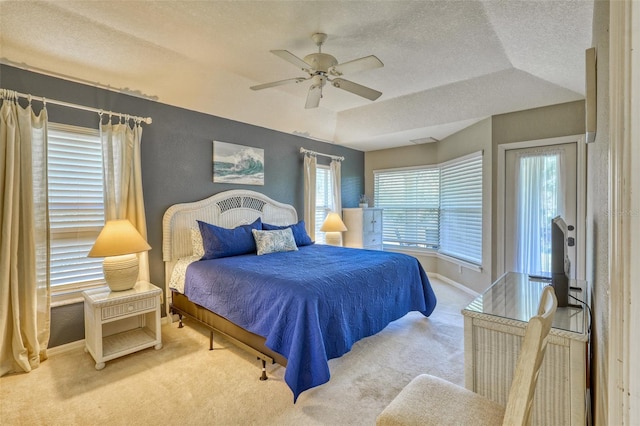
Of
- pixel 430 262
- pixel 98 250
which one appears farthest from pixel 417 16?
pixel 430 262

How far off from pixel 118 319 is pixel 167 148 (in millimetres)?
Result: 1949

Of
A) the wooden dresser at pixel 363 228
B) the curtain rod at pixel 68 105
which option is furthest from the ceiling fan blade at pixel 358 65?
the wooden dresser at pixel 363 228

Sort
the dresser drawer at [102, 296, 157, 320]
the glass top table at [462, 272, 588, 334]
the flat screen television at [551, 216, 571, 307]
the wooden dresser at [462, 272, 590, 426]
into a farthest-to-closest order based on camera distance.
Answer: the dresser drawer at [102, 296, 157, 320] → the flat screen television at [551, 216, 571, 307] → the glass top table at [462, 272, 588, 334] → the wooden dresser at [462, 272, 590, 426]

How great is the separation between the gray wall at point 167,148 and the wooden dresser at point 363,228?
3.65 ft

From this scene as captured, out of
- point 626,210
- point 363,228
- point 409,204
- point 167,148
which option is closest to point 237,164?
point 167,148

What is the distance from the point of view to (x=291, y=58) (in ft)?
7.95

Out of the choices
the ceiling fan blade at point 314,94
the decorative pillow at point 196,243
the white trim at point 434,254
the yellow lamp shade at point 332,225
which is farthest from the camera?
the yellow lamp shade at point 332,225

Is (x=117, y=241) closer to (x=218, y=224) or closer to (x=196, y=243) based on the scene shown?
(x=196, y=243)

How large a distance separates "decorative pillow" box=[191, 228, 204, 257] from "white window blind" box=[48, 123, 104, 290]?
92 cm

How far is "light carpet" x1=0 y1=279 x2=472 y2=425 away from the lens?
204 cm

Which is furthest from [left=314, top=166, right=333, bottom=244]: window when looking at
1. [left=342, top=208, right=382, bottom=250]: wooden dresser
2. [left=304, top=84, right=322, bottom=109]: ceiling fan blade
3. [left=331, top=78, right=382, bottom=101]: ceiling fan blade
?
[left=331, top=78, right=382, bottom=101]: ceiling fan blade

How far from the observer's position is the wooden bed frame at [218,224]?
8.49ft

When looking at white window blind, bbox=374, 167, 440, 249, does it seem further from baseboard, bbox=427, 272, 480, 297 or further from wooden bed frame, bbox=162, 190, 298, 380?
wooden bed frame, bbox=162, 190, 298, 380

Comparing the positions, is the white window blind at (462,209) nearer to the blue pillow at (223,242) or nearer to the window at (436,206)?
the window at (436,206)
